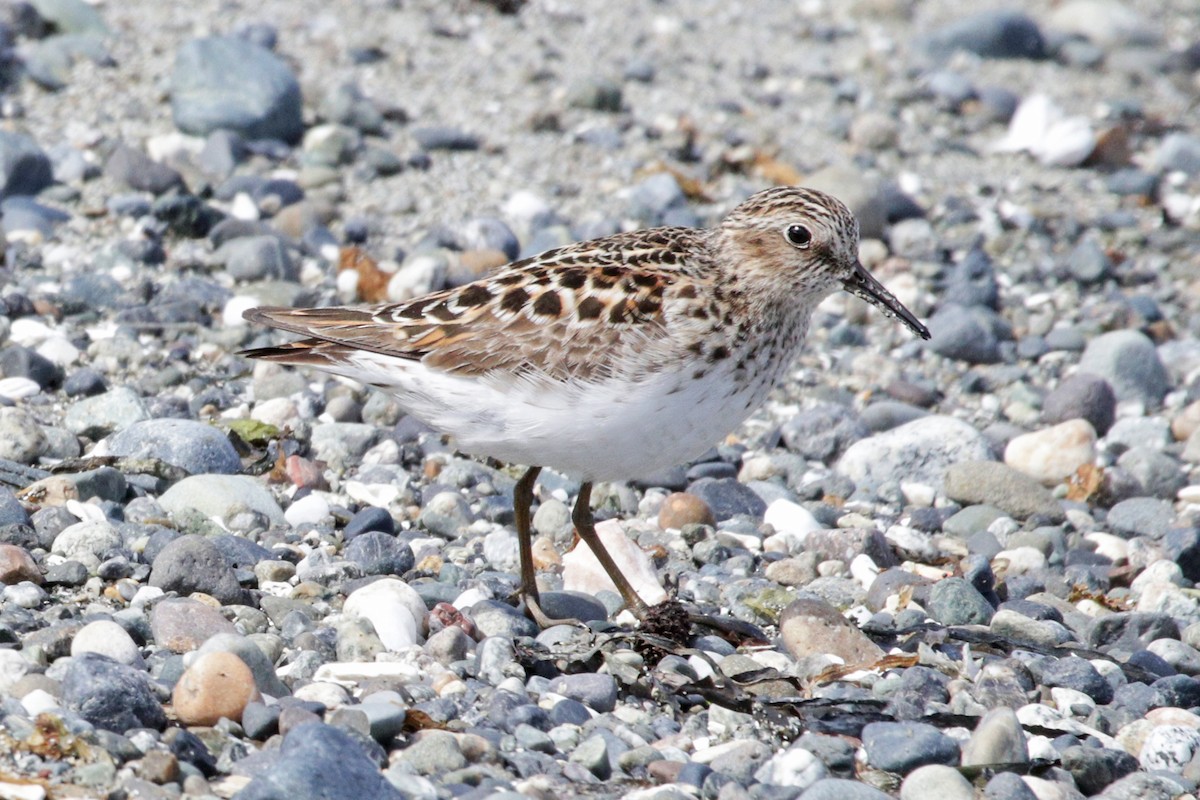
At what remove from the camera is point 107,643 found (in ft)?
16.7

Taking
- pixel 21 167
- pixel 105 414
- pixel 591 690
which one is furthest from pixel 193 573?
pixel 21 167

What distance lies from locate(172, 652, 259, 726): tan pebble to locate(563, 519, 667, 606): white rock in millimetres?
2052

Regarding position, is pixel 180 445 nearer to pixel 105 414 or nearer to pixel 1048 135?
pixel 105 414

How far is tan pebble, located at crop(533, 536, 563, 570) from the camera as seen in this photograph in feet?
22.3

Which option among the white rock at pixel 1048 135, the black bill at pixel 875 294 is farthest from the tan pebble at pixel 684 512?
the white rock at pixel 1048 135

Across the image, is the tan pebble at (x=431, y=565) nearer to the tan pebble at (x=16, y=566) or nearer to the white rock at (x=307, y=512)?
the white rock at (x=307, y=512)

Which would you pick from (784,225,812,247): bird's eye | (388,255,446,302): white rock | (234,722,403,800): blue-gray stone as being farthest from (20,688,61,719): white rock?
(388,255,446,302): white rock

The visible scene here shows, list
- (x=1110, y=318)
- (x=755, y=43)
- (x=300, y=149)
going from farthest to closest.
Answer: (x=755, y=43) → (x=300, y=149) → (x=1110, y=318)

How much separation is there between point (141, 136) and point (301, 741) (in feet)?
23.7

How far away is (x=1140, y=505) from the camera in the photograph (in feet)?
25.8

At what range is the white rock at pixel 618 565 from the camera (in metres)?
6.47

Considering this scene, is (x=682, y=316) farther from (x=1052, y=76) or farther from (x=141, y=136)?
(x=1052, y=76)

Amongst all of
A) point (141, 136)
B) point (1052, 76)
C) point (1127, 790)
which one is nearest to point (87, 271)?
point (141, 136)

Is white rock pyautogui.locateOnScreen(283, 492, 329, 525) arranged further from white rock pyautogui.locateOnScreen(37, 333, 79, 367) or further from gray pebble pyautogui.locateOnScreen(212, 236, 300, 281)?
gray pebble pyautogui.locateOnScreen(212, 236, 300, 281)
